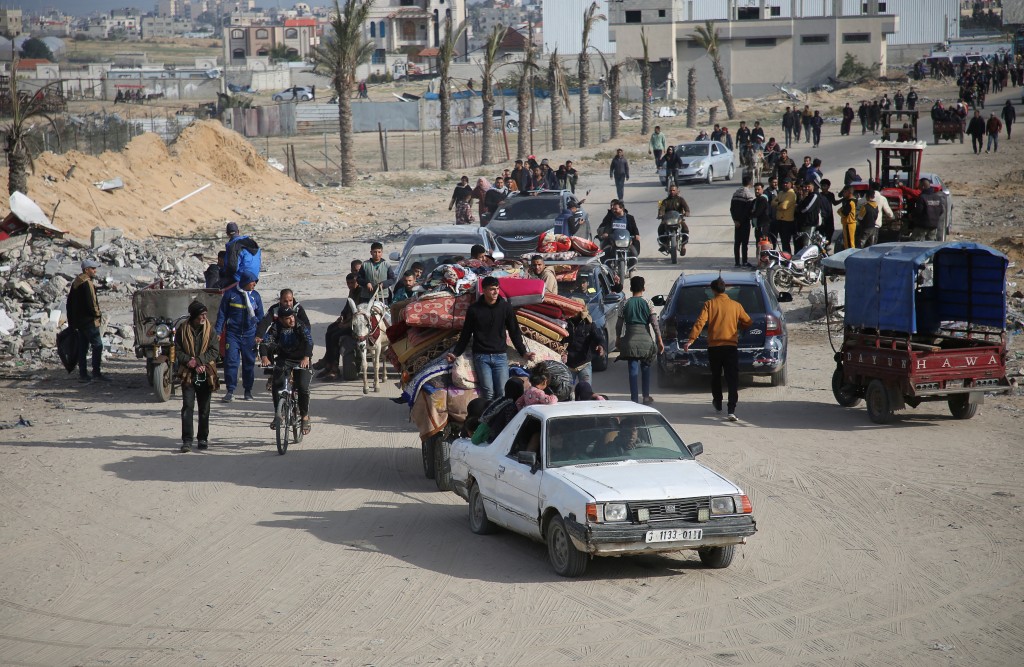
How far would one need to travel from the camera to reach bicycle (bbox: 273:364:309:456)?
1393 cm

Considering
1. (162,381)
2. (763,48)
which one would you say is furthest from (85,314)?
(763,48)

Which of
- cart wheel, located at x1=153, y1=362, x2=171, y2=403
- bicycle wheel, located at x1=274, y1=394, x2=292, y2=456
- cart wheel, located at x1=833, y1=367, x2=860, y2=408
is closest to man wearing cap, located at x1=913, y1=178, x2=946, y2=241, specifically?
A: cart wheel, located at x1=833, y1=367, x2=860, y2=408

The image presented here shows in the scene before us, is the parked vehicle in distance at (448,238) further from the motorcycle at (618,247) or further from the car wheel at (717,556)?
the car wheel at (717,556)

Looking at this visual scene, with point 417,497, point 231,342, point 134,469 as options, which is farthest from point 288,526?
point 231,342

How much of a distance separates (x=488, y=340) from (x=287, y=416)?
123 inches

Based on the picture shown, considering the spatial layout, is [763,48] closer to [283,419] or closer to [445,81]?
[445,81]

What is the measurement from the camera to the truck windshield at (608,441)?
9.66 metres

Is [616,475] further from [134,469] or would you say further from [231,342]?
[231,342]

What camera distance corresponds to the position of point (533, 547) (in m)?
10.3

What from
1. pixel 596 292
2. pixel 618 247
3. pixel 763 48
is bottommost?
pixel 596 292

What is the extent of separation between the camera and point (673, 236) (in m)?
27.2

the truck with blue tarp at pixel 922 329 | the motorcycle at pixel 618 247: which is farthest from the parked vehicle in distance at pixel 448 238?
the truck with blue tarp at pixel 922 329

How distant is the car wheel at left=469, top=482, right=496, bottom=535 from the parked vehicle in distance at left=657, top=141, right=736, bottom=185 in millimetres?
33086

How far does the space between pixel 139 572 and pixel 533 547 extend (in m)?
3.32
